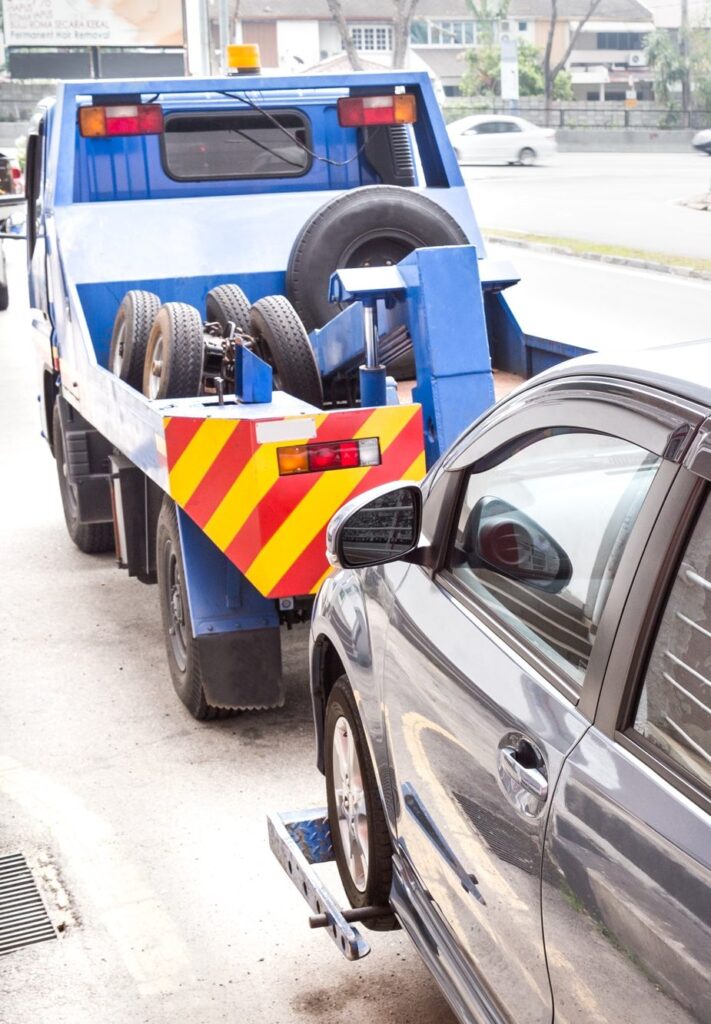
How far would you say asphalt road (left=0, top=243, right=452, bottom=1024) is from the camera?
3777 mm

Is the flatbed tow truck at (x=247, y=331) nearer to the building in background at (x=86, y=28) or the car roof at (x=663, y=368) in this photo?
the car roof at (x=663, y=368)

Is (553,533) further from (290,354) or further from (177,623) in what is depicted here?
(177,623)

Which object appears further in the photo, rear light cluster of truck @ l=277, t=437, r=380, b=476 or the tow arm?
rear light cluster of truck @ l=277, t=437, r=380, b=476

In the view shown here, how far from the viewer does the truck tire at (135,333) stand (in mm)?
6254

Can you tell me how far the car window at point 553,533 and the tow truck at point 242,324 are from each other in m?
1.82

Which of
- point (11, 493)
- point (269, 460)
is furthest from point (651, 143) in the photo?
point (269, 460)

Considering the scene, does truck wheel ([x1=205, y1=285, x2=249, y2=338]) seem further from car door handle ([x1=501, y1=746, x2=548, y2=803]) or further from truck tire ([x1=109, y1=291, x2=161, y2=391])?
car door handle ([x1=501, y1=746, x2=548, y2=803])

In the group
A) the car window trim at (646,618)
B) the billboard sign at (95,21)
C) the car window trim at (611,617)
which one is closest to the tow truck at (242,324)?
the car window trim at (611,617)

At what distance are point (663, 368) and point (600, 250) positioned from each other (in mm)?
21634

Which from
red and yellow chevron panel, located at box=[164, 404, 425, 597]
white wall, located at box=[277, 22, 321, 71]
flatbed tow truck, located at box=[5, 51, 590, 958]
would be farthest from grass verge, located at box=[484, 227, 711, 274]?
white wall, located at box=[277, 22, 321, 71]

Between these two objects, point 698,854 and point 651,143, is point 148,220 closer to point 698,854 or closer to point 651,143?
point 698,854

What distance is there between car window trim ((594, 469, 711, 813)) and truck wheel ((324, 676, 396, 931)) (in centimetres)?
140

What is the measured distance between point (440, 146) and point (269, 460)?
3.73 m

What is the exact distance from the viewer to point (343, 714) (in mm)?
3822
